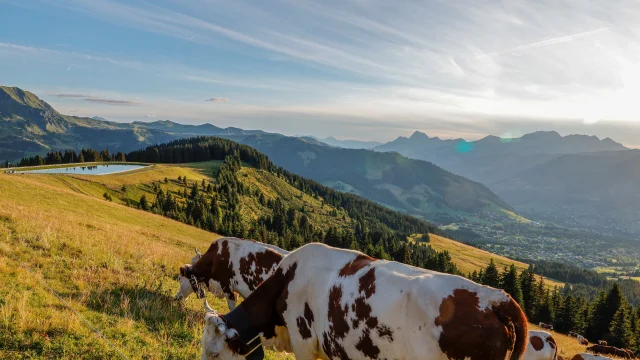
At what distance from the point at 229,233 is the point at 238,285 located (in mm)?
77666

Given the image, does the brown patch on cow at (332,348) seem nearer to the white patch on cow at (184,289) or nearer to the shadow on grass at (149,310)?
the shadow on grass at (149,310)

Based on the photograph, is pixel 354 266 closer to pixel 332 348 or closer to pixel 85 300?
pixel 332 348

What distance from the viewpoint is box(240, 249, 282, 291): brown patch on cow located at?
1386cm

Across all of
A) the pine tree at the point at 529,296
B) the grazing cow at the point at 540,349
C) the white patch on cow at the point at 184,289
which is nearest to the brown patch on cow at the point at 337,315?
the white patch on cow at the point at 184,289

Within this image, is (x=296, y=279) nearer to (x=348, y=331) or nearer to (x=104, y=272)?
(x=348, y=331)

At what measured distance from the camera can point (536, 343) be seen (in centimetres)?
1517

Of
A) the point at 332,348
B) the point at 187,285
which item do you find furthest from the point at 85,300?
the point at 332,348

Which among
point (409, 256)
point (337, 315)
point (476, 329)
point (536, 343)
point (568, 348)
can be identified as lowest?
point (409, 256)

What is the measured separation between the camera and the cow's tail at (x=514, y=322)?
540cm

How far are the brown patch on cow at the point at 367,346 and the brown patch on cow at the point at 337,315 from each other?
1.18ft

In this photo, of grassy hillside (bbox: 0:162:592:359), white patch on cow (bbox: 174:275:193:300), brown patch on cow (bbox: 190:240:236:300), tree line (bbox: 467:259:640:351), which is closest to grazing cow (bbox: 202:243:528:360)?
grassy hillside (bbox: 0:162:592:359)

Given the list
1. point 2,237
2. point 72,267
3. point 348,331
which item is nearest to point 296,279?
point 348,331

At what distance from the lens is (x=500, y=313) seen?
5402mm

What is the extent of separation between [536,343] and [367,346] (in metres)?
13.3
